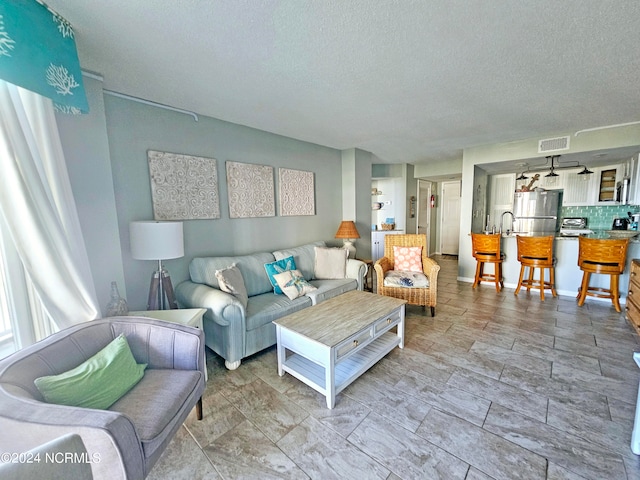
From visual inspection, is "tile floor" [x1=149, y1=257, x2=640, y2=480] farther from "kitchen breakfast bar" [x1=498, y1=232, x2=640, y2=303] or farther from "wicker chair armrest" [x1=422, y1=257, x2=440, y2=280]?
"kitchen breakfast bar" [x1=498, y1=232, x2=640, y2=303]

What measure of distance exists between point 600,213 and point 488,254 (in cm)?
288

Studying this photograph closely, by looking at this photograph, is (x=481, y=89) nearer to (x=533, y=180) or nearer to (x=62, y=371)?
(x=62, y=371)

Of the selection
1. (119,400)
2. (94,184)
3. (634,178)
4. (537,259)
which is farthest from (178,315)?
(634,178)

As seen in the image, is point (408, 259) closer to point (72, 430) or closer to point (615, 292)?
point (615, 292)

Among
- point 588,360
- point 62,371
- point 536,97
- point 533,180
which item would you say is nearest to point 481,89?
point 536,97

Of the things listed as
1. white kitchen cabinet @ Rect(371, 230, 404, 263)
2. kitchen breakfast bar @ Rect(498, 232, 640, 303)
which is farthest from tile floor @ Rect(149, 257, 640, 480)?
white kitchen cabinet @ Rect(371, 230, 404, 263)

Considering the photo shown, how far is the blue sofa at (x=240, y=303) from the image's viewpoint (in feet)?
7.33

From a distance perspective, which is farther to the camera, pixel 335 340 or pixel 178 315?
pixel 178 315

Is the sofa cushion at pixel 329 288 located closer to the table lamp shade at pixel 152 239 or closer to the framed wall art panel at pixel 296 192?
the framed wall art panel at pixel 296 192

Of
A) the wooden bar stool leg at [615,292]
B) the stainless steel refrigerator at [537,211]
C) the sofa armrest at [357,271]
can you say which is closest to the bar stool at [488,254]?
the wooden bar stool leg at [615,292]

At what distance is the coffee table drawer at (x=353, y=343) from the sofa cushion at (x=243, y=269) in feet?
4.29

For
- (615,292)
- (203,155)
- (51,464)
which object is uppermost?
(203,155)

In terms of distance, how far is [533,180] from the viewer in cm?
545

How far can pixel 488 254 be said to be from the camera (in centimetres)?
424
